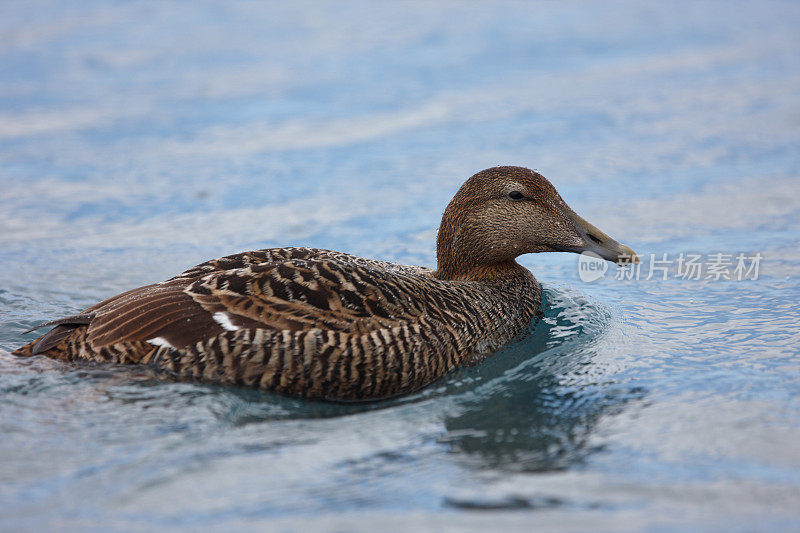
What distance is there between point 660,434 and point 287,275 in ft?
7.93

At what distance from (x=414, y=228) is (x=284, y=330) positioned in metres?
4.05

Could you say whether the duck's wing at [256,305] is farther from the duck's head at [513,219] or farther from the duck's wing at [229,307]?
the duck's head at [513,219]

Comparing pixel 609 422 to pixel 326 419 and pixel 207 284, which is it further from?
pixel 207 284

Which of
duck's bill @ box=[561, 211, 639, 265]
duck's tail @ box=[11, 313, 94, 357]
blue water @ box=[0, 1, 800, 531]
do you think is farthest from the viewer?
duck's bill @ box=[561, 211, 639, 265]

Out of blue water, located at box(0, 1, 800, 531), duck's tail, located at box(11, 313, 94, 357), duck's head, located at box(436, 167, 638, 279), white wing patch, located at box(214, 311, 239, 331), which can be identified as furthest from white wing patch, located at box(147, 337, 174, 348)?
duck's head, located at box(436, 167, 638, 279)

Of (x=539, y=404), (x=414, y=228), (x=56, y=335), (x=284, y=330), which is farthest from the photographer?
(x=414, y=228)

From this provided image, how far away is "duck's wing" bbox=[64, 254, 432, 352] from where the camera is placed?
A: 548cm

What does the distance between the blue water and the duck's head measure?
27.2 inches

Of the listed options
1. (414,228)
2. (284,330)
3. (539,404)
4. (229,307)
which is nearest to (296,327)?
(284,330)

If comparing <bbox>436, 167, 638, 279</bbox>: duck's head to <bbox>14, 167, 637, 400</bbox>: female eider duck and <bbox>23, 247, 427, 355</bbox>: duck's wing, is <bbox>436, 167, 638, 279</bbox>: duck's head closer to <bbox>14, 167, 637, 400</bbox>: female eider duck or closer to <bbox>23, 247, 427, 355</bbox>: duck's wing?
<bbox>14, 167, 637, 400</bbox>: female eider duck

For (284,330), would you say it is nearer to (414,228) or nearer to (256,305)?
(256,305)

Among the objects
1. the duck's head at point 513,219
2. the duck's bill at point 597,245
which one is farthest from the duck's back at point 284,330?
the duck's bill at point 597,245

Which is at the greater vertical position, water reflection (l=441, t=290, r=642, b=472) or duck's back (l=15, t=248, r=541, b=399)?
duck's back (l=15, t=248, r=541, b=399)

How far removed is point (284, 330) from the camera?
17.9 feet
